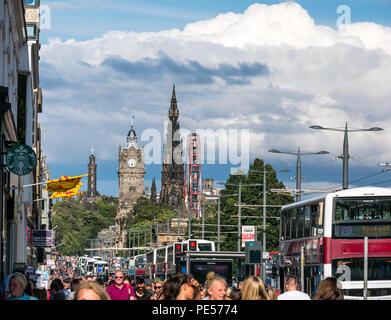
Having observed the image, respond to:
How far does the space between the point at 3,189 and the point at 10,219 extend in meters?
4.32

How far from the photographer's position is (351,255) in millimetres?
27953

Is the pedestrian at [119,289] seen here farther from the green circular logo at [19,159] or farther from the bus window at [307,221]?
the bus window at [307,221]

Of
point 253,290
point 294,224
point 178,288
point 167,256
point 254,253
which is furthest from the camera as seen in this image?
point 167,256

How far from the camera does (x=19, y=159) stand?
27.3m

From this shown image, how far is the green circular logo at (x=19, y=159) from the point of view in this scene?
27.2 meters

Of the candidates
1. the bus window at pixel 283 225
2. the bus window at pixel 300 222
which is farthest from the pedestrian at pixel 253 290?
the bus window at pixel 283 225

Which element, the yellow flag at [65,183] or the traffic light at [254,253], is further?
the yellow flag at [65,183]

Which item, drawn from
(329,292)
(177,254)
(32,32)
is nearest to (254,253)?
(177,254)

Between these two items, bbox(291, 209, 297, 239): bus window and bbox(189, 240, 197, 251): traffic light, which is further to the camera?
bbox(189, 240, 197, 251): traffic light

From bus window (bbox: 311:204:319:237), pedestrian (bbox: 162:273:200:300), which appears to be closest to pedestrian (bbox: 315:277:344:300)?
pedestrian (bbox: 162:273:200:300)

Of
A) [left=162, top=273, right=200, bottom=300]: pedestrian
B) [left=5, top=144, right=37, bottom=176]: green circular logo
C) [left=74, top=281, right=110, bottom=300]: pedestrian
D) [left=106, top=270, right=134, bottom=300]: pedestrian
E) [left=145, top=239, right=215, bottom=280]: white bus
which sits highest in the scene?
[left=5, top=144, right=37, bottom=176]: green circular logo

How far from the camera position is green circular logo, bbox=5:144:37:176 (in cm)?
2720

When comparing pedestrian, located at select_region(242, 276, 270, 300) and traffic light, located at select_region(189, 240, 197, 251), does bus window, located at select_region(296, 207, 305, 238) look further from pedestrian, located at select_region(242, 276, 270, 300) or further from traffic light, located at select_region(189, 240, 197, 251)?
pedestrian, located at select_region(242, 276, 270, 300)

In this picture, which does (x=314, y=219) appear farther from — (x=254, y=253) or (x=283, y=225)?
(x=254, y=253)
